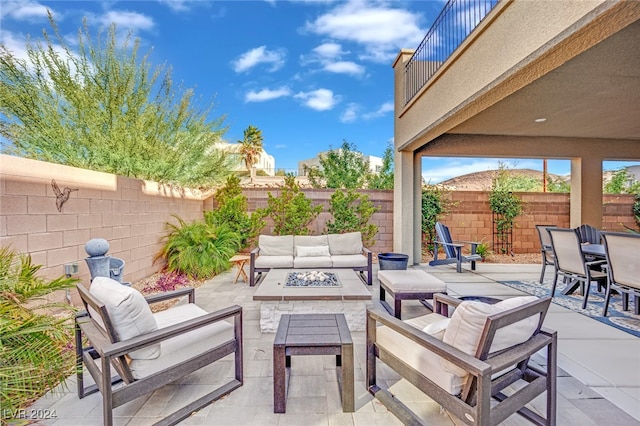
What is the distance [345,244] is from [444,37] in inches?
154

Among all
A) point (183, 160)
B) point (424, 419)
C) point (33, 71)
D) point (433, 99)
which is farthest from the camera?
point (183, 160)

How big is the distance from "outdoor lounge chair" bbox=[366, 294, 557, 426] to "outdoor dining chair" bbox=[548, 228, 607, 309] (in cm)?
297

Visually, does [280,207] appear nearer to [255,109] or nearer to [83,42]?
[83,42]

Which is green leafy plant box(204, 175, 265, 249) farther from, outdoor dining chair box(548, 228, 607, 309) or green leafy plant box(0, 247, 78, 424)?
outdoor dining chair box(548, 228, 607, 309)

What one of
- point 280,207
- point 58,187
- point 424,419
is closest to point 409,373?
point 424,419

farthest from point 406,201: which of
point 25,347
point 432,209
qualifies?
point 25,347

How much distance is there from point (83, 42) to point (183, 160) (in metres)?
2.51

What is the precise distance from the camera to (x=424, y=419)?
6.43 feet

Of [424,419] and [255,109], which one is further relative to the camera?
[255,109]

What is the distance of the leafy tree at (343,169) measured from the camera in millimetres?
8680

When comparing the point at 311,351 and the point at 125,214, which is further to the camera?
the point at 125,214

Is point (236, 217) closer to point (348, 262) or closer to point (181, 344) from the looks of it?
point (348, 262)

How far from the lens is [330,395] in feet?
7.32

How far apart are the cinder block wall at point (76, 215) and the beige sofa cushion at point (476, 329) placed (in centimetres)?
402
